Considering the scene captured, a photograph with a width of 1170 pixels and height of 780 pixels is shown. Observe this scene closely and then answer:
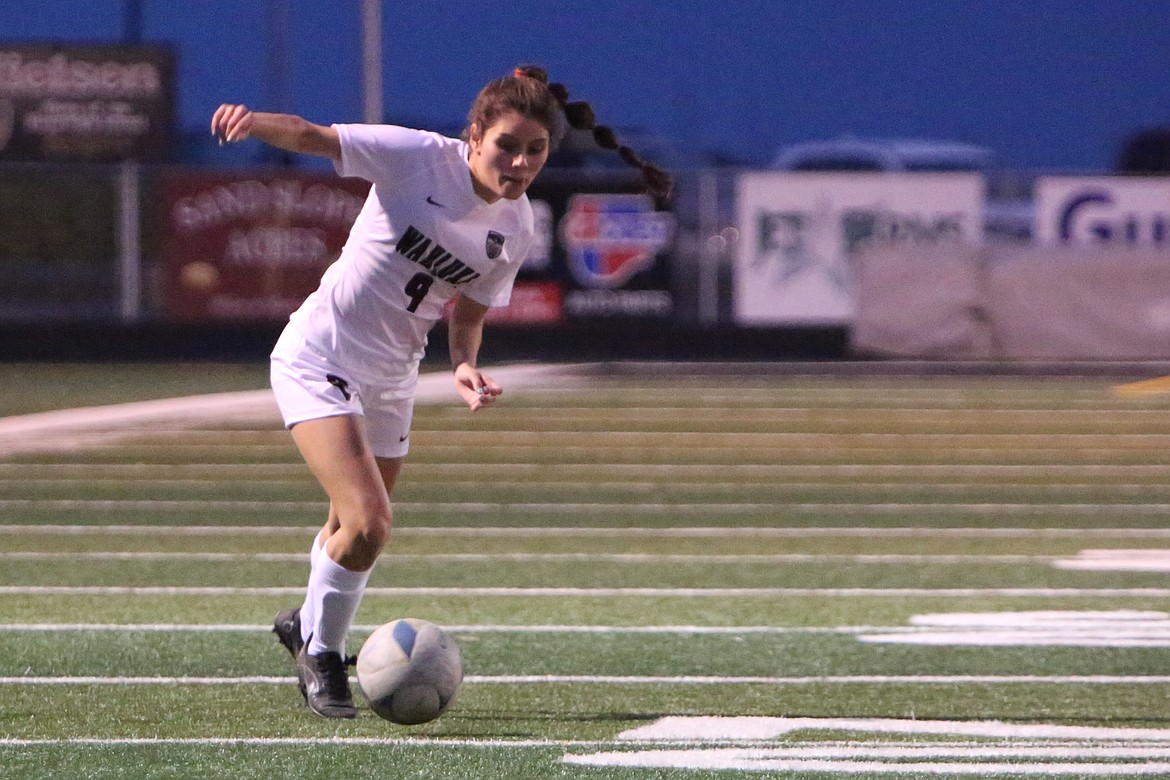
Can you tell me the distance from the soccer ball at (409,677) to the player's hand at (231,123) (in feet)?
4.59

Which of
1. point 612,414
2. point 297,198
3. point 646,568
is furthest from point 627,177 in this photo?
point 646,568

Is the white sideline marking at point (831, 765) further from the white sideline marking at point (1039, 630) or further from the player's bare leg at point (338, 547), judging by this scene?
the white sideline marking at point (1039, 630)

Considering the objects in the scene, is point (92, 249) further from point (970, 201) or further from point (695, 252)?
point (970, 201)

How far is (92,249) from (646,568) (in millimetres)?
15329

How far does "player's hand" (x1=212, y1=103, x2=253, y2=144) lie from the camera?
16.4 feet

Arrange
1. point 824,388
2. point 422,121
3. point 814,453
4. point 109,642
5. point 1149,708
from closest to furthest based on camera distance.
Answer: point 1149,708
point 109,642
point 814,453
point 824,388
point 422,121

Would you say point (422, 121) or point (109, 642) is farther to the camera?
point (422, 121)

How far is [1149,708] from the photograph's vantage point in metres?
5.86

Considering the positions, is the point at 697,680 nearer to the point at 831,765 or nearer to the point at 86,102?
the point at 831,765

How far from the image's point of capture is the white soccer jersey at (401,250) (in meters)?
5.57

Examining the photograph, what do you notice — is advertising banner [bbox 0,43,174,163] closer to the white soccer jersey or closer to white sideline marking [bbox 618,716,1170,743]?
the white soccer jersey

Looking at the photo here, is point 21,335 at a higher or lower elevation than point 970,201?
lower

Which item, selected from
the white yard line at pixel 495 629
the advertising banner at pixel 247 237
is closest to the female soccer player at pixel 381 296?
the white yard line at pixel 495 629

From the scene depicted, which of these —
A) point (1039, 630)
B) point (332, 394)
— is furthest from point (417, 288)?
point (1039, 630)
